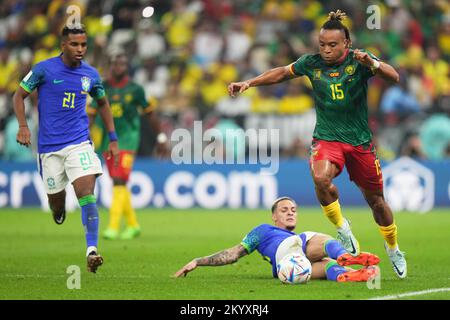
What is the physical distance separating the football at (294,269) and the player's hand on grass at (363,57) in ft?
6.63

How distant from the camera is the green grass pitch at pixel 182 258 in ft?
31.3

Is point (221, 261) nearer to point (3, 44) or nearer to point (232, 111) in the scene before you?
point (232, 111)

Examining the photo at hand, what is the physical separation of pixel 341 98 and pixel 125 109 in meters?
6.70

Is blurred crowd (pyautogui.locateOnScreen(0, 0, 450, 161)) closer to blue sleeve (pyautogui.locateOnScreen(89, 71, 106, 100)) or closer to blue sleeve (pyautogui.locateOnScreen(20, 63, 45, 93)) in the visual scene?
blue sleeve (pyautogui.locateOnScreen(89, 71, 106, 100))

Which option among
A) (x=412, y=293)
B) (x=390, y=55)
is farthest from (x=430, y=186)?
(x=412, y=293)

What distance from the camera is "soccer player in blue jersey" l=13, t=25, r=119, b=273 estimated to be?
1133cm

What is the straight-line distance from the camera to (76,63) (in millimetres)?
11508

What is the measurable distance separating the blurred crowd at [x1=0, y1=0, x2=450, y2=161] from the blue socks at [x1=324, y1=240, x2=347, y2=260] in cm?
1294

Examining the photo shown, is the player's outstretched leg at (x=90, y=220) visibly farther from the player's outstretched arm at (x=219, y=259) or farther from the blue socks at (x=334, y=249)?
the blue socks at (x=334, y=249)

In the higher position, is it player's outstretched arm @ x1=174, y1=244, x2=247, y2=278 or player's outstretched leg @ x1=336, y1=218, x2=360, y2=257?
player's outstretched leg @ x1=336, y1=218, x2=360, y2=257

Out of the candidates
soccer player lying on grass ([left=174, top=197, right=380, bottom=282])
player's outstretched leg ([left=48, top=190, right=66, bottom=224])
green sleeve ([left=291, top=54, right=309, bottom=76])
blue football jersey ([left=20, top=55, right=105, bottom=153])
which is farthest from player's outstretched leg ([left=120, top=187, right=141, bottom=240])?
green sleeve ([left=291, top=54, right=309, bottom=76])

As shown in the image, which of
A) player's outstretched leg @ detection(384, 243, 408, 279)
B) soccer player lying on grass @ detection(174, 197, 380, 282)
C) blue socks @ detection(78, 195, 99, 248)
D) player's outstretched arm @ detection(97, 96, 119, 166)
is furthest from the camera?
player's outstretched arm @ detection(97, 96, 119, 166)

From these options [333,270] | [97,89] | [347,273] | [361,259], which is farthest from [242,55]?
[361,259]

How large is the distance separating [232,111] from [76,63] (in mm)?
12658
